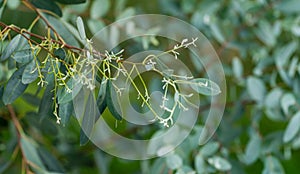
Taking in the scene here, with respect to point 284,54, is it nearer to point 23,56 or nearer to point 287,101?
point 287,101

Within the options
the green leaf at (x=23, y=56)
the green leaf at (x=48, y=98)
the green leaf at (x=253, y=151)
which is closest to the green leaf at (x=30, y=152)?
the green leaf at (x=48, y=98)

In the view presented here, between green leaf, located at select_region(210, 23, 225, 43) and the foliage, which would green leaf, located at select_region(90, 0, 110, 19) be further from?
green leaf, located at select_region(210, 23, 225, 43)

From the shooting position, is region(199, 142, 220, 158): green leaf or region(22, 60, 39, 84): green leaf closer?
region(22, 60, 39, 84): green leaf

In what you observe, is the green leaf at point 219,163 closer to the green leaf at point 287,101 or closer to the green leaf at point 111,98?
the green leaf at point 287,101

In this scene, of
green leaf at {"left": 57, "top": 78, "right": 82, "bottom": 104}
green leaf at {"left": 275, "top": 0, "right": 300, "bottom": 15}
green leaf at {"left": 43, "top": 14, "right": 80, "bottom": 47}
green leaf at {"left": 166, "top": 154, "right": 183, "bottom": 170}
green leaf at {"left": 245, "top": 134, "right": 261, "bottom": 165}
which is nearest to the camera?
green leaf at {"left": 57, "top": 78, "right": 82, "bottom": 104}

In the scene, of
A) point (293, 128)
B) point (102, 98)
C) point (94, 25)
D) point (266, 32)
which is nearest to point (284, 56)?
point (266, 32)

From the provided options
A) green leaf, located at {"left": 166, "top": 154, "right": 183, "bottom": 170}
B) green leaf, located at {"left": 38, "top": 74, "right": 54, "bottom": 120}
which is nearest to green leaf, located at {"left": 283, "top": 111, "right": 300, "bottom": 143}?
green leaf, located at {"left": 166, "top": 154, "right": 183, "bottom": 170}

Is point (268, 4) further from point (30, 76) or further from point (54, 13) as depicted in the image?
point (30, 76)

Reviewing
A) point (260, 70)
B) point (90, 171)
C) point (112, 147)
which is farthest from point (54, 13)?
point (90, 171)
